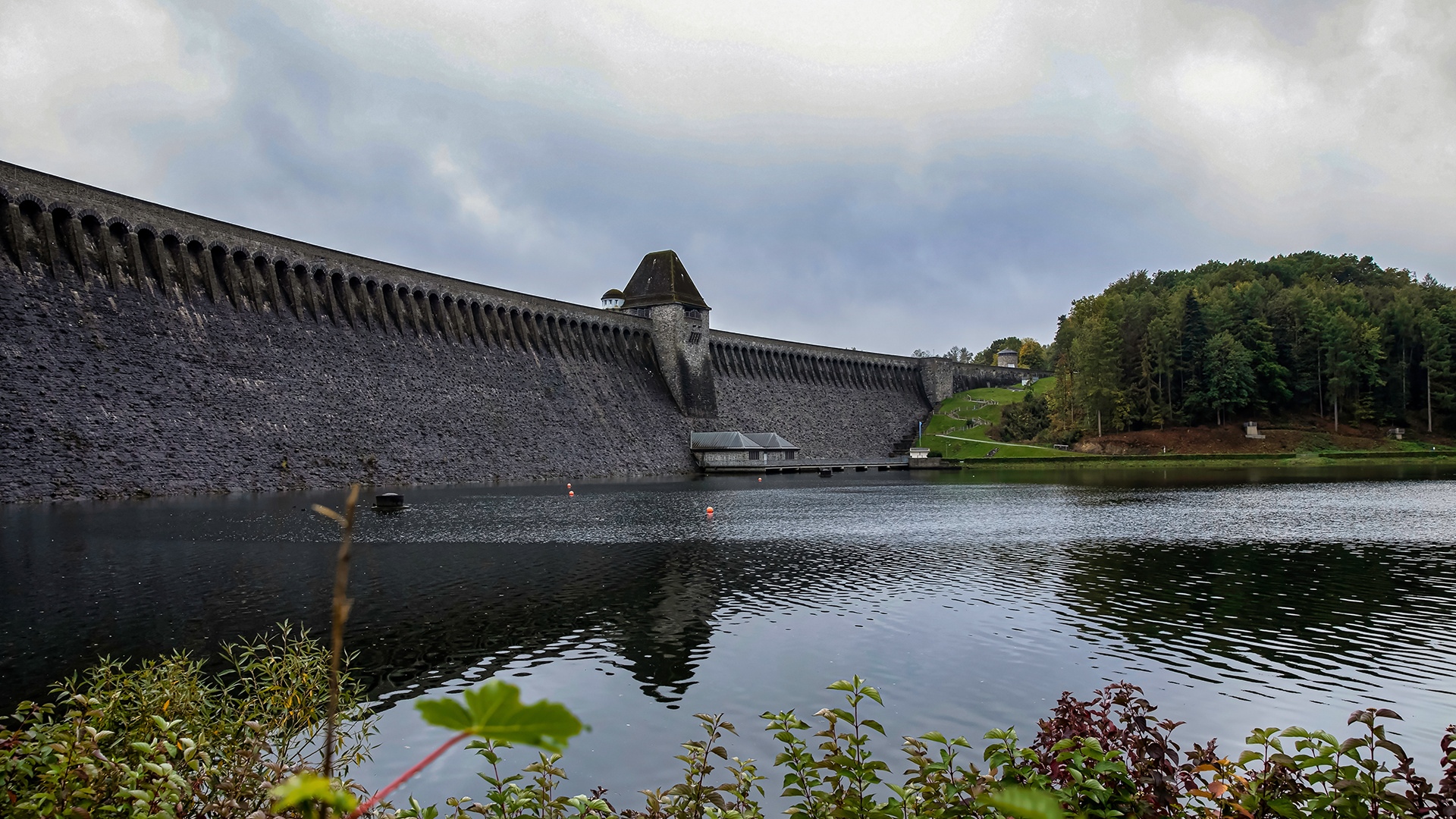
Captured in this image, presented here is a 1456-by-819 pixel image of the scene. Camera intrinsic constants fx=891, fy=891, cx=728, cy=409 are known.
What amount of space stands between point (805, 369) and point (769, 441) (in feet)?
76.3

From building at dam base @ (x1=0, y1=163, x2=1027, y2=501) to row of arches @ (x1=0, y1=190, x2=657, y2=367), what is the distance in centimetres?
12

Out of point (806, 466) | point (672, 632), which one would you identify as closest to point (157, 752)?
point (672, 632)

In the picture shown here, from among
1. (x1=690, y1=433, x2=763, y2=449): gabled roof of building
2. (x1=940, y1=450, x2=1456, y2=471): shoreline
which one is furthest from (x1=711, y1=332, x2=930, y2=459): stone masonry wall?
(x1=940, y1=450, x2=1456, y2=471): shoreline

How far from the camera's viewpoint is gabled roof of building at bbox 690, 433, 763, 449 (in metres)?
84.4

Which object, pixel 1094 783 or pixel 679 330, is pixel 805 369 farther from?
pixel 1094 783

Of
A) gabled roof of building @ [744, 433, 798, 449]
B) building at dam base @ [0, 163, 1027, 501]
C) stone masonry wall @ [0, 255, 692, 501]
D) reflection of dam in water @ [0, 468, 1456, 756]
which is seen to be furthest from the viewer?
gabled roof of building @ [744, 433, 798, 449]

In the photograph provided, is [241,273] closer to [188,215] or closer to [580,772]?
[188,215]

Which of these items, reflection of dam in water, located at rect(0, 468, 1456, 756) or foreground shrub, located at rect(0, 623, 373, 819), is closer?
foreground shrub, located at rect(0, 623, 373, 819)

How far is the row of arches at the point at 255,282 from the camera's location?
44.2 meters

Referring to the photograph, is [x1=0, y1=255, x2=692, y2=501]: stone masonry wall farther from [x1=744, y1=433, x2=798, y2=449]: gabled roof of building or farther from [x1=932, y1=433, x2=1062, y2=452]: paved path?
[x1=932, y1=433, x2=1062, y2=452]: paved path

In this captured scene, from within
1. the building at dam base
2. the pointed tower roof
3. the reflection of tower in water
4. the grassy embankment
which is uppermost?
the pointed tower roof

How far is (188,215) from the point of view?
52094 millimetres

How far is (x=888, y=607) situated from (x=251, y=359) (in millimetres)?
46119

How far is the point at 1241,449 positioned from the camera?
89.9 metres
